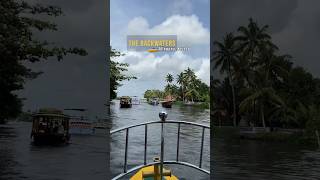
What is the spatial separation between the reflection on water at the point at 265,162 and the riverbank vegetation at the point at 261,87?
240 millimetres

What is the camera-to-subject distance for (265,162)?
4.71 meters

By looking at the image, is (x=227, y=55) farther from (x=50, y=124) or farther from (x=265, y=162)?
(x=50, y=124)

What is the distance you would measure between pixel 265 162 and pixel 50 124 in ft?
7.31

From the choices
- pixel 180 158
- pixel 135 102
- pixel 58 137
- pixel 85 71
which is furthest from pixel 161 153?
pixel 58 137

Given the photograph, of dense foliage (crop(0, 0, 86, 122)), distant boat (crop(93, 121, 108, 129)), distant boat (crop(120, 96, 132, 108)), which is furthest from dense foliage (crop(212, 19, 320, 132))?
dense foliage (crop(0, 0, 86, 122))

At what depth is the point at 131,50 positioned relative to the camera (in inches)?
131

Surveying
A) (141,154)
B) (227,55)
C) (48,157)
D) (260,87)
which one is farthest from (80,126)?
(260,87)

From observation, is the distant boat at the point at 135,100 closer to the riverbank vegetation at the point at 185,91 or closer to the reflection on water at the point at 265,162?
the riverbank vegetation at the point at 185,91

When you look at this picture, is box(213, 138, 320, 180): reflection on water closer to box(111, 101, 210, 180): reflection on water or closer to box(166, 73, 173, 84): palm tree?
box(111, 101, 210, 180): reflection on water

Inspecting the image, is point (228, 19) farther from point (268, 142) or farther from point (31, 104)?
point (31, 104)

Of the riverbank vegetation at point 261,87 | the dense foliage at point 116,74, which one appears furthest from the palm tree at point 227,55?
the dense foliage at point 116,74

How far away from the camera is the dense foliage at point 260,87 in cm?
412

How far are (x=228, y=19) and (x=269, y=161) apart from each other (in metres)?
A: 1.56

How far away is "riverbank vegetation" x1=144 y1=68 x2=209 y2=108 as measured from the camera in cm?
336
